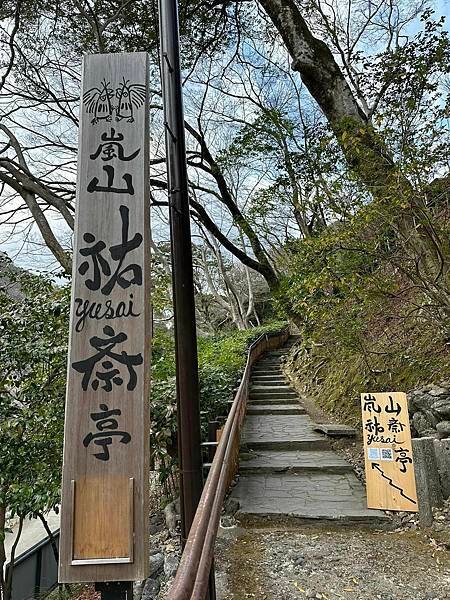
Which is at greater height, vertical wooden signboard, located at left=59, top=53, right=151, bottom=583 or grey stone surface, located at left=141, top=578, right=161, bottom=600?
vertical wooden signboard, located at left=59, top=53, right=151, bottom=583

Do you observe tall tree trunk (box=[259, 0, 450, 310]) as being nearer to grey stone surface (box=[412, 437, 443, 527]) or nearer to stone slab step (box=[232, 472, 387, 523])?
grey stone surface (box=[412, 437, 443, 527])

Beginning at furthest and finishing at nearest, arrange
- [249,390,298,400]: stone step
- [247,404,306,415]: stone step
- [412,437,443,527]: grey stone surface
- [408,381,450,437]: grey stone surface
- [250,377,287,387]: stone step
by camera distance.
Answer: [250,377,287,387]: stone step
[249,390,298,400]: stone step
[247,404,306,415]: stone step
[408,381,450,437]: grey stone surface
[412,437,443,527]: grey stone surface

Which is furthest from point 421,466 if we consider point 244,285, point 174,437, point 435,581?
point 244,285

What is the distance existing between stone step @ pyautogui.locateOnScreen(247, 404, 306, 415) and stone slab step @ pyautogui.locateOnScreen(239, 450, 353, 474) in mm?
2213

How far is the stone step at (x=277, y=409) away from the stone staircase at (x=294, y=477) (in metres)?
0.21

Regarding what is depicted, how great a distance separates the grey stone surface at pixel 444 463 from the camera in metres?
3.61

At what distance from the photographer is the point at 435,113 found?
14.6 ft

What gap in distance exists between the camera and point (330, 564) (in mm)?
3100

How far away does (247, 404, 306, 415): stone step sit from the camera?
8.11 m

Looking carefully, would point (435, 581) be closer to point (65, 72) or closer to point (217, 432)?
point (217, 432)

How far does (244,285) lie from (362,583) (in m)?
23.9

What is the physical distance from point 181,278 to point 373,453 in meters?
2.77

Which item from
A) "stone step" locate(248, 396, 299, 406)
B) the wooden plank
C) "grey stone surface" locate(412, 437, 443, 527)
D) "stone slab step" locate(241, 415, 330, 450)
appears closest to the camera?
the wooden plank

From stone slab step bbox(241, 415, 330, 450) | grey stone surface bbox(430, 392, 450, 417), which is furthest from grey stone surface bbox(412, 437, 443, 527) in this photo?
stone slab step bbox(241, 415, 330, 450)
